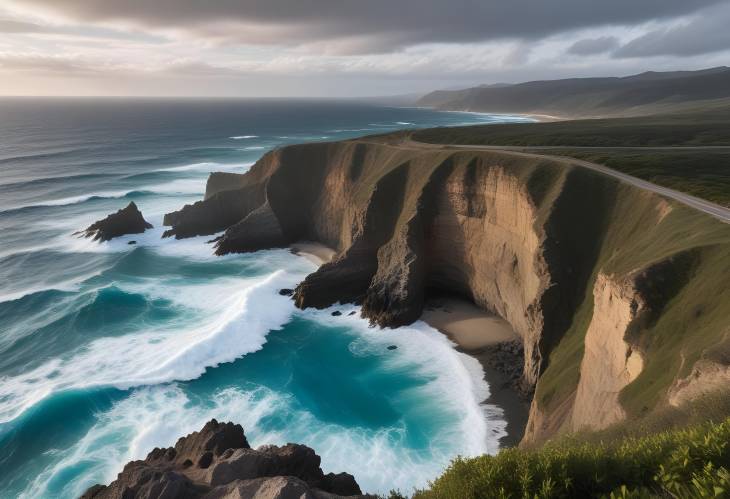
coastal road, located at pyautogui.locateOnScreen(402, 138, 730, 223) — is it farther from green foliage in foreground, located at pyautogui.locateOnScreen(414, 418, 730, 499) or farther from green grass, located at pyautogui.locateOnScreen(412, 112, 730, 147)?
green foliage in foreground, located at pyautogui.locateOnScreen(414, 418, 730, 499)

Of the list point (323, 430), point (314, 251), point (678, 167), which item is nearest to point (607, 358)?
point (323, 430)

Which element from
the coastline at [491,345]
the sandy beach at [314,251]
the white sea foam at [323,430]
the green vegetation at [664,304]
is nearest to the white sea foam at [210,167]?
the sandy beach at [314,251]

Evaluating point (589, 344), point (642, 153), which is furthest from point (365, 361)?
point (642, 153)

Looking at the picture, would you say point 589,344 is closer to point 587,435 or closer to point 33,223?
point 587,435

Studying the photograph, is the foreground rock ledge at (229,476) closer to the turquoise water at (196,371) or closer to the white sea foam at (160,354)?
the turquoise water at (196,371)

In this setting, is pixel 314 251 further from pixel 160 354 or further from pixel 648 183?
pixel 648 183
